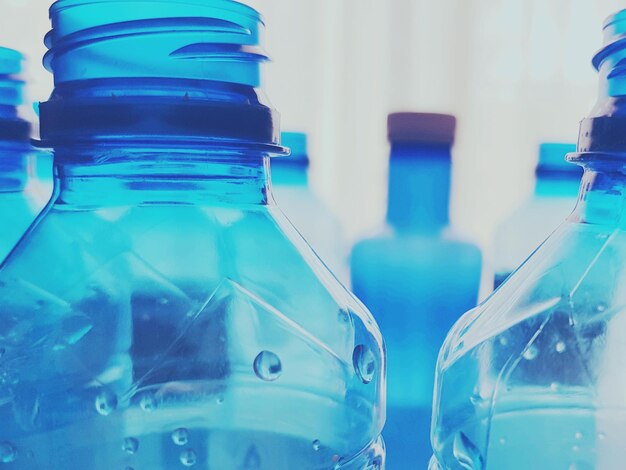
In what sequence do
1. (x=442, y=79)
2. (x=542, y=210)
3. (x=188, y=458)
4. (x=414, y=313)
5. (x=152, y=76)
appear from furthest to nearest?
(x=442, y=79) → (x=542, y=210) → (x=414, y=313) → (x=188, y=458) → (x=152, y=76)

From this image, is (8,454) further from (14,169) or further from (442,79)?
(442,79)

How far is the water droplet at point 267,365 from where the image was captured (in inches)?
16.7

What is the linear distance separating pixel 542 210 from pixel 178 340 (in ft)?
1.51

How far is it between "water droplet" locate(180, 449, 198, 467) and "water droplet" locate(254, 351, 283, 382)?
0.09 m

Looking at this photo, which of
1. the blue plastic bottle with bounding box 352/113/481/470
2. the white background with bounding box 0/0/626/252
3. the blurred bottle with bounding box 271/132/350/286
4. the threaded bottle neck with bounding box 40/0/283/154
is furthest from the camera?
the white background with bounding box 0/0/626/252

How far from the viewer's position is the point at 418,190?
0.61 meters

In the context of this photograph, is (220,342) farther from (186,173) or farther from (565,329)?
(565,329)

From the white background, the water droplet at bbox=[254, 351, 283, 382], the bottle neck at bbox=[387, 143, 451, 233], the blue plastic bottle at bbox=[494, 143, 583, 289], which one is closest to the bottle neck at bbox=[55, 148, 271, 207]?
the water droplet at bbox=[254, 351, 283, 382]

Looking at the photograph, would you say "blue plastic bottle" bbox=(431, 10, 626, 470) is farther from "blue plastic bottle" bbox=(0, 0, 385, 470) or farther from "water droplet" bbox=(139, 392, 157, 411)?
"water droplet" bbox=(139, 392, 157, 411)

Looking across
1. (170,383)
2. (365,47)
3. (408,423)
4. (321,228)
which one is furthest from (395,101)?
(170,383)

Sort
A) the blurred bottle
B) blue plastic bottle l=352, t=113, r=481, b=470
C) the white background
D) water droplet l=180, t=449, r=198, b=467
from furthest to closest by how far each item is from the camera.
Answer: the white background
the blurred bottle
blue plastic bottle l=352, t=113, r=481, b=470
water droplet l=180, t=449, r=198, b=467

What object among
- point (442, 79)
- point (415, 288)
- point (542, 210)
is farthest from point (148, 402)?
point (442, 79)

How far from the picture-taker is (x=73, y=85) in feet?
1.22

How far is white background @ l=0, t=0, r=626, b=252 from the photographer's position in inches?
39.5
